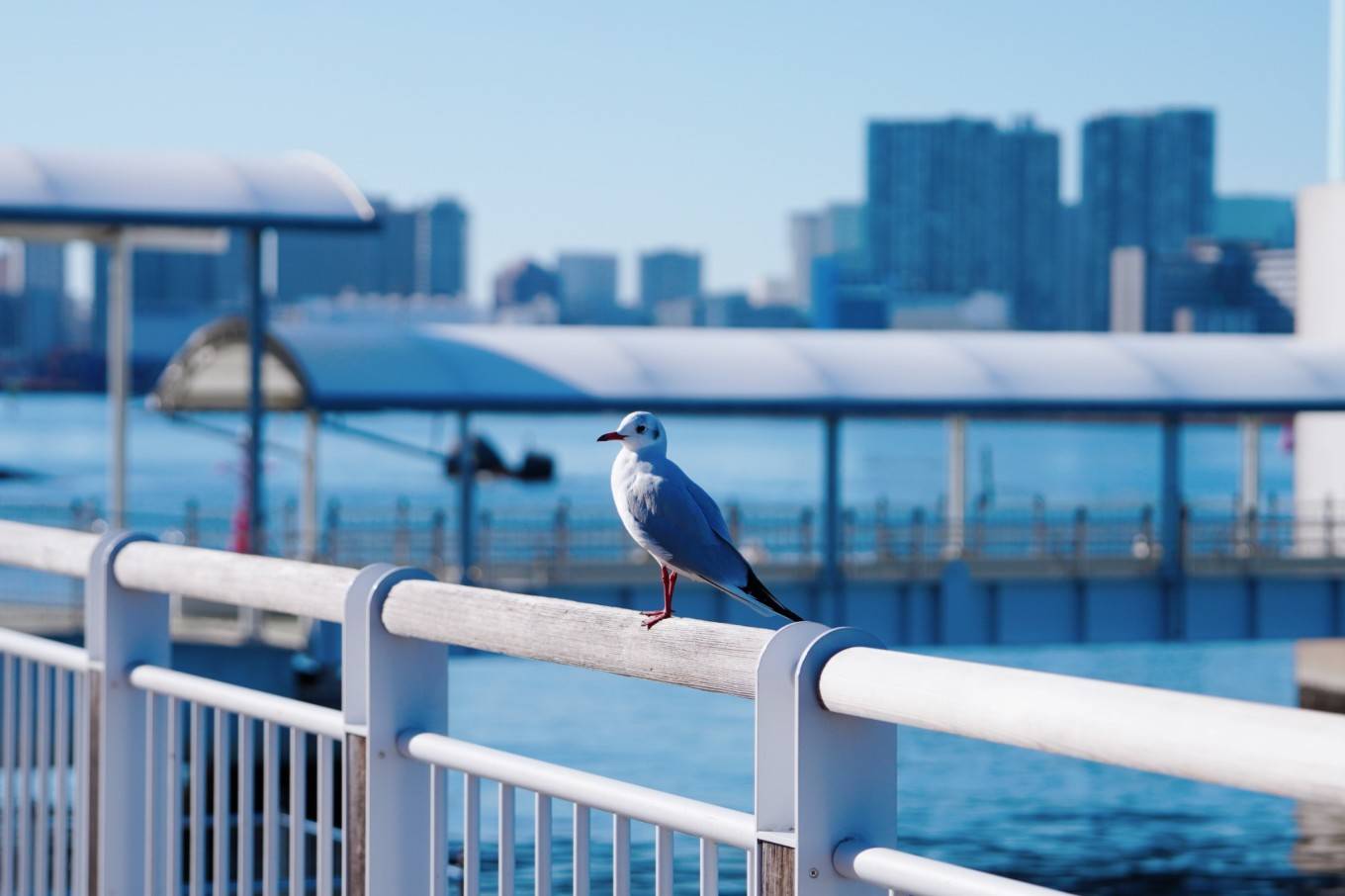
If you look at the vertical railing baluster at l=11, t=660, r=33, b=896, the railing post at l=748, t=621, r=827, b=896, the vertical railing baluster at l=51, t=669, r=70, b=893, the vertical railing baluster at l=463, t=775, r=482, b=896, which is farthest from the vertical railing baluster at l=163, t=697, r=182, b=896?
the railing post at l=748, t=621, r=827, b=896

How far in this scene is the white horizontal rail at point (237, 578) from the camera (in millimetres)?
3770

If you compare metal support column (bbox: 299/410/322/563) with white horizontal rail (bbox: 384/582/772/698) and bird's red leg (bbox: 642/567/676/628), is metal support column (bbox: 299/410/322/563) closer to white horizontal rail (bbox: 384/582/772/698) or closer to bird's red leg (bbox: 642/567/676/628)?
bird's red leg (bbox: 642/567/676/628)

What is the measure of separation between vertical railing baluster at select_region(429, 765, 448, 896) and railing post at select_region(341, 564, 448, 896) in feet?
0.18

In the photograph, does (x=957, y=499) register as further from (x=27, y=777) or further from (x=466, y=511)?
(x=27, y=777)

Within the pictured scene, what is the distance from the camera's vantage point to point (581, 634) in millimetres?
3072

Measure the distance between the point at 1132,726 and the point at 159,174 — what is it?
24715 millimetres

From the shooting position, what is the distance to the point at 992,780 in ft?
128

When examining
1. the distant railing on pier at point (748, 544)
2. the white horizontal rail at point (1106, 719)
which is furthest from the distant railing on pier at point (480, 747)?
the distant railing on pier at point (748, 544)

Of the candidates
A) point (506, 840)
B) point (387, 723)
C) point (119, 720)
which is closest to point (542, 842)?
point (506, 840)

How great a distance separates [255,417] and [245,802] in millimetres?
21105

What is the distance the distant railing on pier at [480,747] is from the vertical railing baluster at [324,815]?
0.01 m

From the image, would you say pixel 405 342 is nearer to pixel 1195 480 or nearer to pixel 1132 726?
pixel 1132 726

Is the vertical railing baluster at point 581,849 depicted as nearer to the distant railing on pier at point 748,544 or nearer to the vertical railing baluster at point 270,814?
the vertical railing baluster at point 270,814

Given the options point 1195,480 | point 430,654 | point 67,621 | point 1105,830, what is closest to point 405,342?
point 67,621
